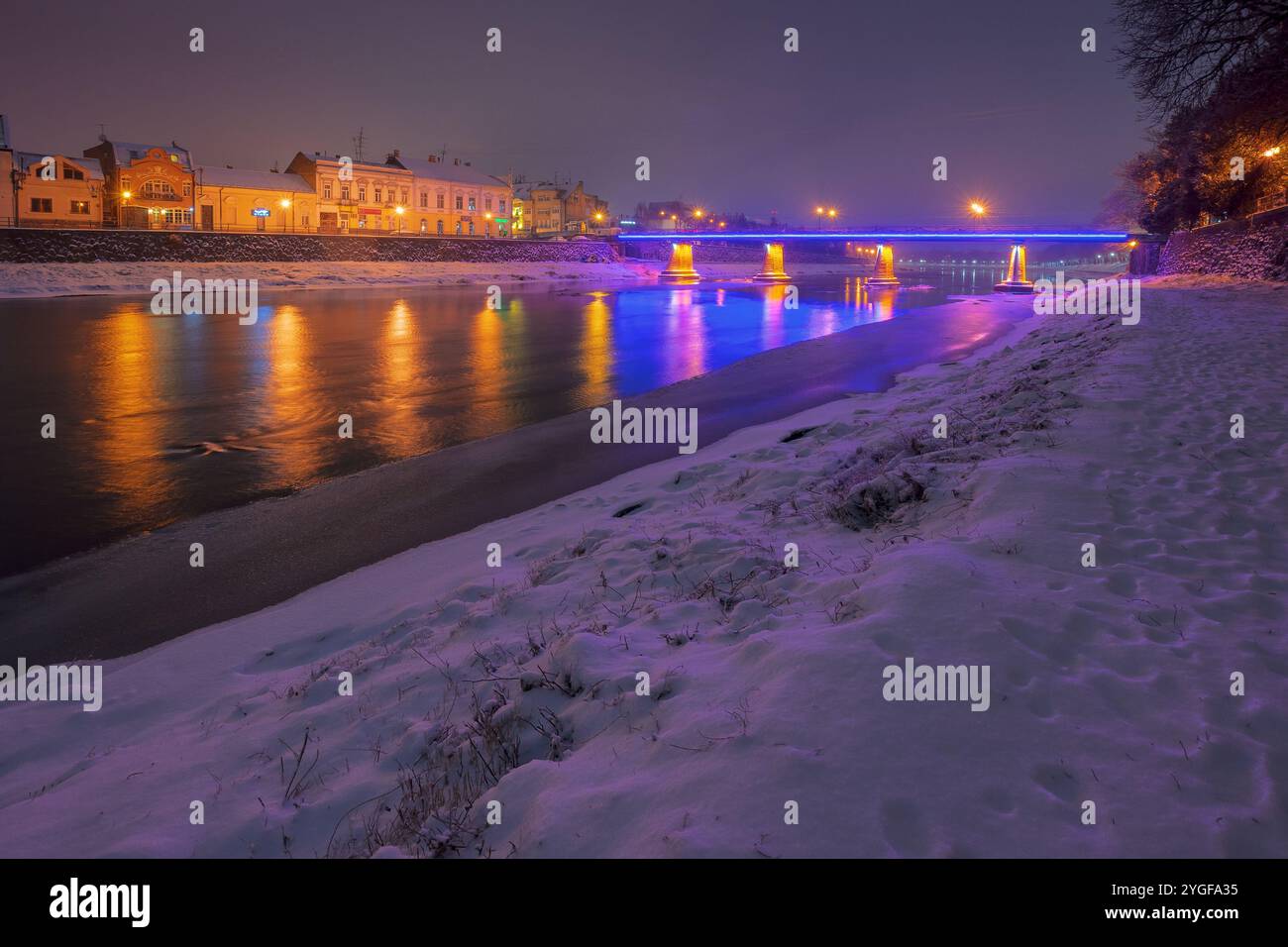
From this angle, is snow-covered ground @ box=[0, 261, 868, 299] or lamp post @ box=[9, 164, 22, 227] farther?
lamp post @ box=[9, 164, 22, 227]

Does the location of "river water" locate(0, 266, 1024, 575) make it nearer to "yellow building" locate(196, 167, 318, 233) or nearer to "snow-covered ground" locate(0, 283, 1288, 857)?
"snow-covered ground" locate(0, 283, 1288, 857)

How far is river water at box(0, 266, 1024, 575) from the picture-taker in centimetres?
1320

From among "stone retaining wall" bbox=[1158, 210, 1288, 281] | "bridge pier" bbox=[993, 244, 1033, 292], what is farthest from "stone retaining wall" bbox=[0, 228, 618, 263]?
"stone retaining wall" bbox=[1158, 210, 1288, 281]

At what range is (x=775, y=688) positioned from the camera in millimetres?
4434

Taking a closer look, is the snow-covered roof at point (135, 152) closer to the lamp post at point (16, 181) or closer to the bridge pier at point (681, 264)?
the lamp post at point (16, 181)

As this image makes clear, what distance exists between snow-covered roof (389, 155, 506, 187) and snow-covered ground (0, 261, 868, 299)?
1131 inches

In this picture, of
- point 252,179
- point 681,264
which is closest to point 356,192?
point 252,179

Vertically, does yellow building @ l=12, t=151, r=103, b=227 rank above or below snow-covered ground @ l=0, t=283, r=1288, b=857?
above

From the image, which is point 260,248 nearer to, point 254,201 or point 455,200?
point 254,201

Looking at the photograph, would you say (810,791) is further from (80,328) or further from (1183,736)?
(80,328)

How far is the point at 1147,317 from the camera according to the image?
21.4 meters

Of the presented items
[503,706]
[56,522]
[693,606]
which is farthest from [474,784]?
[56,522]

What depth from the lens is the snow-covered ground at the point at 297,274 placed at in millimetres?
55719

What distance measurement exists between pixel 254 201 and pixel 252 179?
325cm
